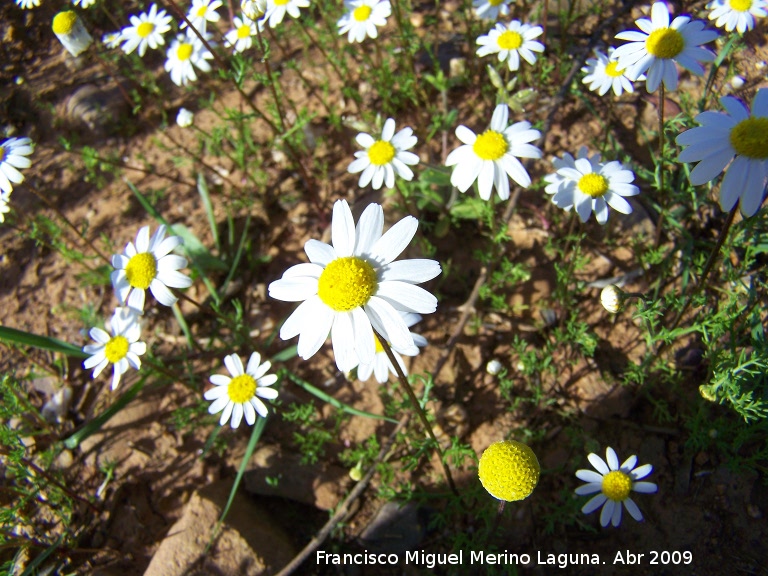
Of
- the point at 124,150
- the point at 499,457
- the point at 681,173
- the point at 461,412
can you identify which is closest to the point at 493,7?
the point at 681,173

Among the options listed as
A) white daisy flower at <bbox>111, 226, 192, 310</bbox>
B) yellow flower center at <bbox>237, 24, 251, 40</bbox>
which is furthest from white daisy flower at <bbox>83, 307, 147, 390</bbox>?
yellow flower center at <bbox>237, 24, 251, 40</bbox>

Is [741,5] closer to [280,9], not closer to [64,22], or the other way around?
[280,9]

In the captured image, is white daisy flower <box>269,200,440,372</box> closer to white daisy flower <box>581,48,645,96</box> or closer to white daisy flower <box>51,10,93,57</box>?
white daisy flower <box>581,48,645,96</box>

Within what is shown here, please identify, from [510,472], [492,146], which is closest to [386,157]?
[492,146]

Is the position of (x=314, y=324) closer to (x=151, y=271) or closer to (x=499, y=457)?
(x=499, y=457)

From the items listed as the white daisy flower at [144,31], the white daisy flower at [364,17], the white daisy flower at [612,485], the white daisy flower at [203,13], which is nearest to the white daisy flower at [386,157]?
the white daisy flower at [364,17]
